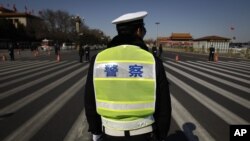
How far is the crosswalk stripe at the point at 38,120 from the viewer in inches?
185

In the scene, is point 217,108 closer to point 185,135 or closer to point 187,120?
Answer: point 187,120

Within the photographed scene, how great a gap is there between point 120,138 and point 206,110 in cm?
491

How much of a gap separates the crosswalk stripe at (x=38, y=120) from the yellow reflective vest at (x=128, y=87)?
318 centimetres

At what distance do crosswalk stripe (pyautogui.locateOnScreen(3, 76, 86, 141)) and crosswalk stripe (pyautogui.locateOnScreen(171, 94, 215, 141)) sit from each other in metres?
2.95

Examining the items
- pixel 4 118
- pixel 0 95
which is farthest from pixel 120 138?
pixel 0 95

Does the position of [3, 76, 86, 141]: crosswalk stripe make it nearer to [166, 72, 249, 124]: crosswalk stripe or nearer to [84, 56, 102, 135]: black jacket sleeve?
[84, 56, 102, 135]: black jacket sleeve

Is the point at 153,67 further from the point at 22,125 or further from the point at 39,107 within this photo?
the point at 39,107

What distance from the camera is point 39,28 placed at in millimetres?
83250

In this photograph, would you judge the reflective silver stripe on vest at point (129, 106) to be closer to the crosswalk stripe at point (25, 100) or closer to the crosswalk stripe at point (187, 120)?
the crosswalk stripe at point (187, 120)

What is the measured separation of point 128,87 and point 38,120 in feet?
14.0

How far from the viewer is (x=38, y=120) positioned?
5656mm

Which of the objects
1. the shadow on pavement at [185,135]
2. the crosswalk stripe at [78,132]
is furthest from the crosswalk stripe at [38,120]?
the shadow on pavement at [185,135]

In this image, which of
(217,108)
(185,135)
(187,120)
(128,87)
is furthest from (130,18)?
(217,108)

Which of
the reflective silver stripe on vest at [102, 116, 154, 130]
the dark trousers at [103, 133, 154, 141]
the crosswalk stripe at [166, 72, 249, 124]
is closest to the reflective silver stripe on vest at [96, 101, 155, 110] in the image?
the reflective silver stripe on vest at [102, 116, 154, 130]
